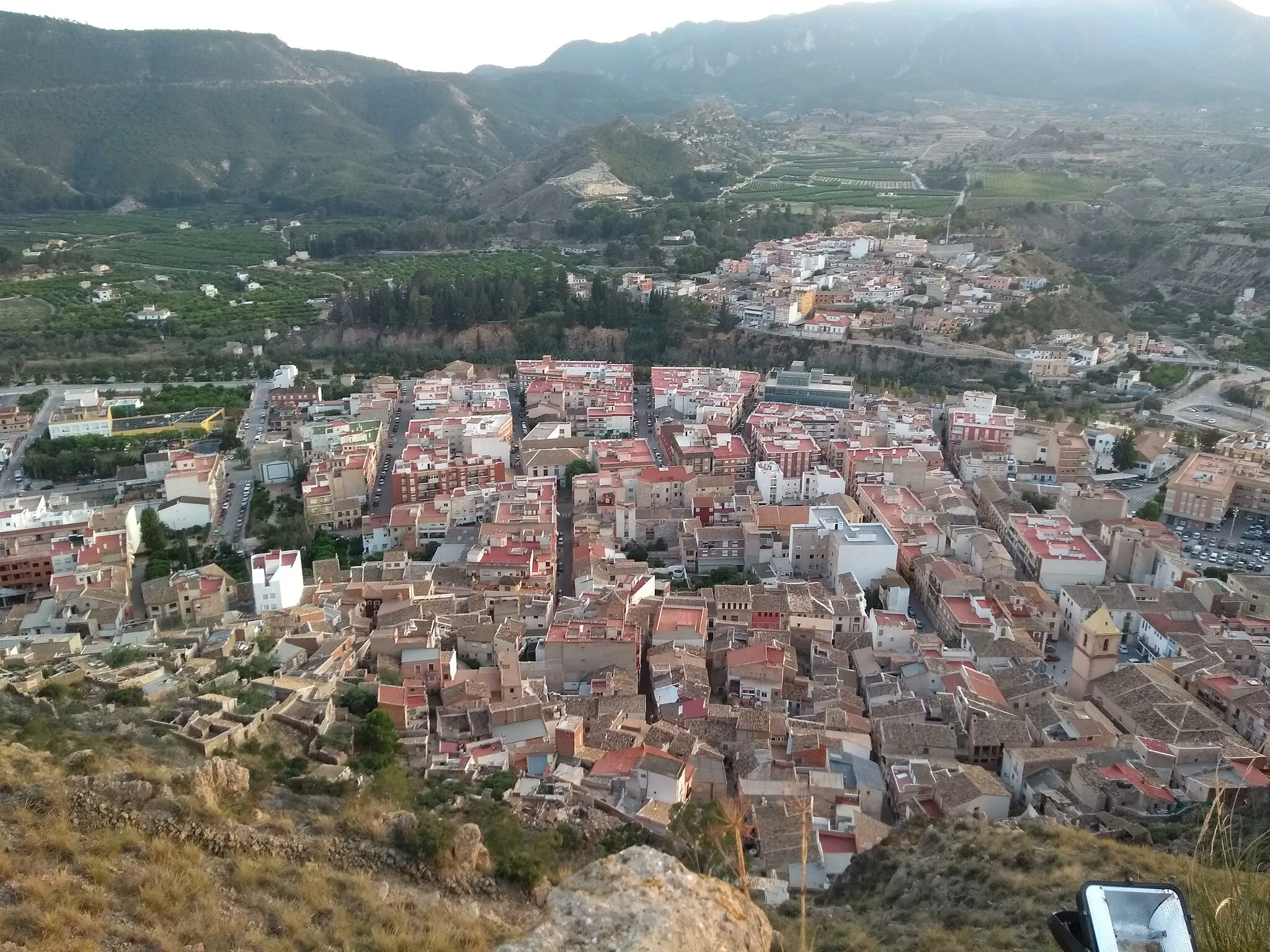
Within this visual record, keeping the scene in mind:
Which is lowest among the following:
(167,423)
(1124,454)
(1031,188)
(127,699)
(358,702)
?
(167,423)

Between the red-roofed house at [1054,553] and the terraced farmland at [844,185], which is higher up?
the terraced farmland at [844,185]

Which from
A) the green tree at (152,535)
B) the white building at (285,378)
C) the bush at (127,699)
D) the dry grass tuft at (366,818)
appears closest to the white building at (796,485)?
the green tree at (152,535)

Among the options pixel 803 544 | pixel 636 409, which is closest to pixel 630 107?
pixel 636 409

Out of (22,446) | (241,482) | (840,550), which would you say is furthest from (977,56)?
(22,446)

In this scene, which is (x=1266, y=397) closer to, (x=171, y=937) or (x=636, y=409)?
(x=636, y=409)

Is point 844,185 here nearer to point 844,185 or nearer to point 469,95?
point 844,185

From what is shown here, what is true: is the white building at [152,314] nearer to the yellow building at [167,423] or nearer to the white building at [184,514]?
the yellow building at [167,423]
